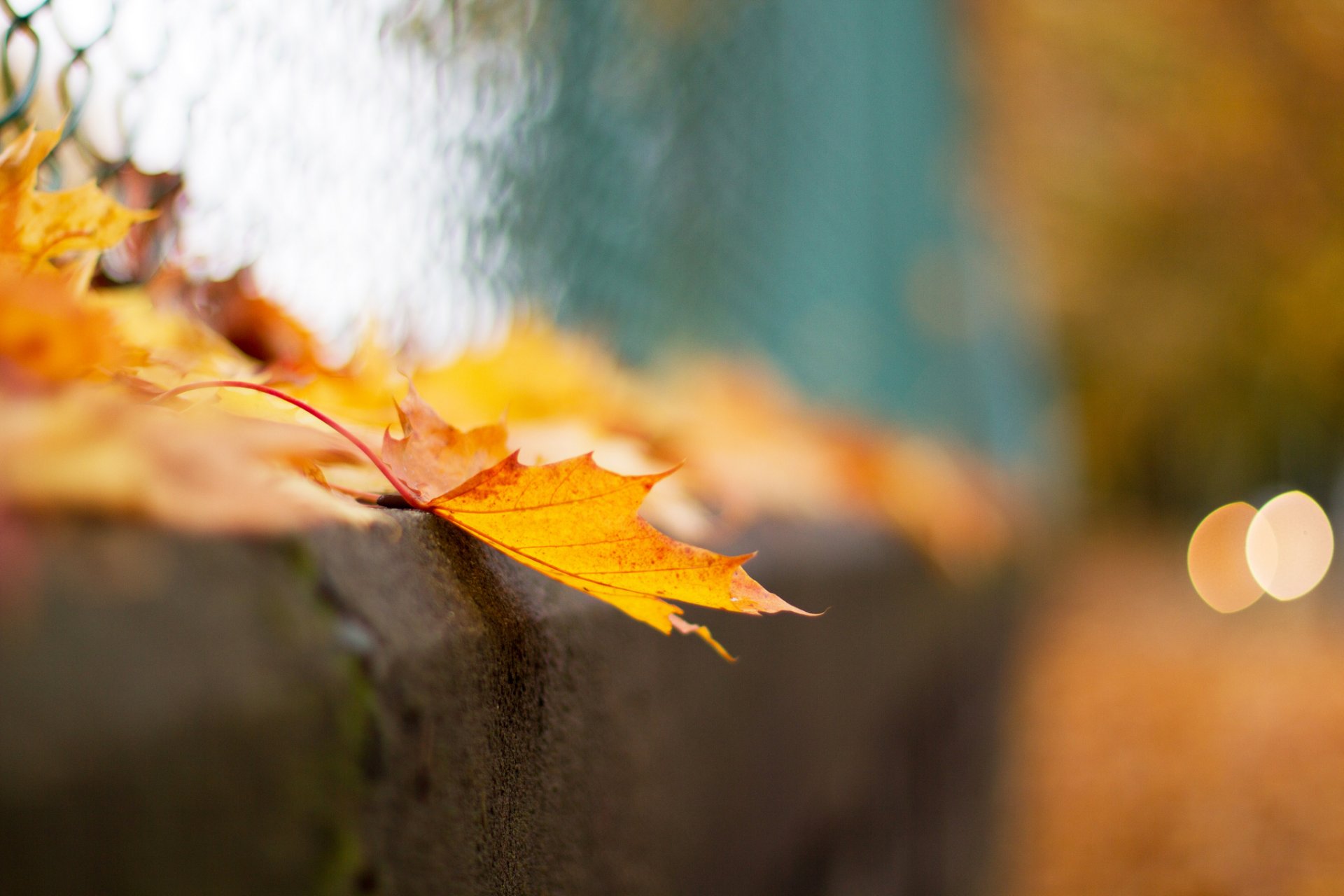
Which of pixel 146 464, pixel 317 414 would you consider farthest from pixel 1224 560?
pixel 146 464

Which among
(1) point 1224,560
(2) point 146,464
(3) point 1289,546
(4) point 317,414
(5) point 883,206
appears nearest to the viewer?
(2) point 146,464

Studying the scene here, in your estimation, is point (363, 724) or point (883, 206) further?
point (883, 206)

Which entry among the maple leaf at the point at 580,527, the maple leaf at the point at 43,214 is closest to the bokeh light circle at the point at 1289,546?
the maple leaf at the point at 580,527

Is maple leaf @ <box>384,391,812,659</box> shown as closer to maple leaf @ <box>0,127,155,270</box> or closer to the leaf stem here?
the leaf stem

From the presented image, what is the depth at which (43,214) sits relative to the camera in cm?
49

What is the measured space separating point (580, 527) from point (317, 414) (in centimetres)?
13

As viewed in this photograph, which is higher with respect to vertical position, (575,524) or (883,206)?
(575,524)

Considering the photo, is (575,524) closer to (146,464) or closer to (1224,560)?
(146,464)

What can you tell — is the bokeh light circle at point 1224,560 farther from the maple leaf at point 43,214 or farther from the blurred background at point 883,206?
the maple leaf at point 43,214

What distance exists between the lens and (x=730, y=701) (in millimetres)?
877

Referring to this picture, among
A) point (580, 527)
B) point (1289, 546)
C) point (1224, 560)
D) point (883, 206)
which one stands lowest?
point (1224, 560)

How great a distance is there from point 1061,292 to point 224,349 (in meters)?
12.0

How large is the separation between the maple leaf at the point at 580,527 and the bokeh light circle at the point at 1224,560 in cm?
1040

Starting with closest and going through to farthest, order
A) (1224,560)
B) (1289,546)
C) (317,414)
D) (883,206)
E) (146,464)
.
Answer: (146,464) → (317,414) → (883,206) → (1289,546) → (1224,560)
